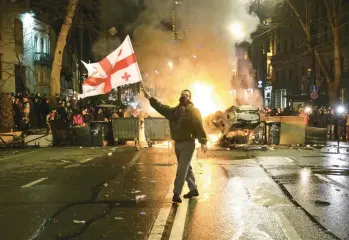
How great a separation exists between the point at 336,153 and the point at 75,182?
930 centimetres

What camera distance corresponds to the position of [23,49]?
1334 inches

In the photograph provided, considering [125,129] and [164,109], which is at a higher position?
[164,109]

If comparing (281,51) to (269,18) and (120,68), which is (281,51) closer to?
(269,18)

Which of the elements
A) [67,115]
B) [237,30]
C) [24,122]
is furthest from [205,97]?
[24,122]

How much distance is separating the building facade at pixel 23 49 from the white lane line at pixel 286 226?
23.1 meters

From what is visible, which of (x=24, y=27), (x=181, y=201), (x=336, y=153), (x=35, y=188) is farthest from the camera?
(x=24, y=27)

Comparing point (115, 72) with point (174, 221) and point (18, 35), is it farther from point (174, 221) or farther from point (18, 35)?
point (18, 35)

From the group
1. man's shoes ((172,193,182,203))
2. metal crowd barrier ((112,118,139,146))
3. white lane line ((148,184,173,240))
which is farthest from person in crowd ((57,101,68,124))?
man's shoes ((172,193,182,203))

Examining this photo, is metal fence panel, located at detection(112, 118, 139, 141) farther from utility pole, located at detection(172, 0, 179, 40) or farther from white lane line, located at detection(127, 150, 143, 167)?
utility pole, located at detection(172, 0, 179, 40)

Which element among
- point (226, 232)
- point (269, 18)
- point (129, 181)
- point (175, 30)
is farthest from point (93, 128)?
point (269, 18)

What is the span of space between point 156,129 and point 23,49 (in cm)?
2065

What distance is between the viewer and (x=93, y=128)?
17609mm

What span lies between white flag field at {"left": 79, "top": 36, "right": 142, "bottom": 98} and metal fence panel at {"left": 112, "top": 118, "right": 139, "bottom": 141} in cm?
568

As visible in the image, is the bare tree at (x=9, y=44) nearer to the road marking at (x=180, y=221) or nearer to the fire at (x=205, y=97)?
the fire at (x=205, y=97)
